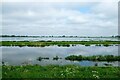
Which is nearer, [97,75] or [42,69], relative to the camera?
[97,75]

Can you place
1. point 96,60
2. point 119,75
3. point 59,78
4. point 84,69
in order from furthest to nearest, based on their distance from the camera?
1. point 96,60
2. point 84,69
3. point 119,75
4. point 59,78

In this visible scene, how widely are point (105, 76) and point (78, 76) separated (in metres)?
2.19

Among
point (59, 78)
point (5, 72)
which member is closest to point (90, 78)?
point (59, 78)

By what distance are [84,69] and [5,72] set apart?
23.6 ft

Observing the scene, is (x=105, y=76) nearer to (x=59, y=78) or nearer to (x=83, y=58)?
(x=59, y=78)

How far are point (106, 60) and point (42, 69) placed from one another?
19.2m

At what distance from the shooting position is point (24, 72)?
21516 millimetres

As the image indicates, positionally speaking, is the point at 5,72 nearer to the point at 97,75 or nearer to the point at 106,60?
the point at 97,75

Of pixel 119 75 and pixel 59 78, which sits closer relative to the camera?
pixel 59 78

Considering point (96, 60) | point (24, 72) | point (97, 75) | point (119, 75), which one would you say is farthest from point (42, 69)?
point (96, 60)

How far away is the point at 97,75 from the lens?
20.5 metres

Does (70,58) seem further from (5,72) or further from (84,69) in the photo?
(5,72)

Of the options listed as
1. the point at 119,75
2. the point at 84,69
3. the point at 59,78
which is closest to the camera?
the point at 59,78

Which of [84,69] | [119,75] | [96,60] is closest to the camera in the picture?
[119,75]
